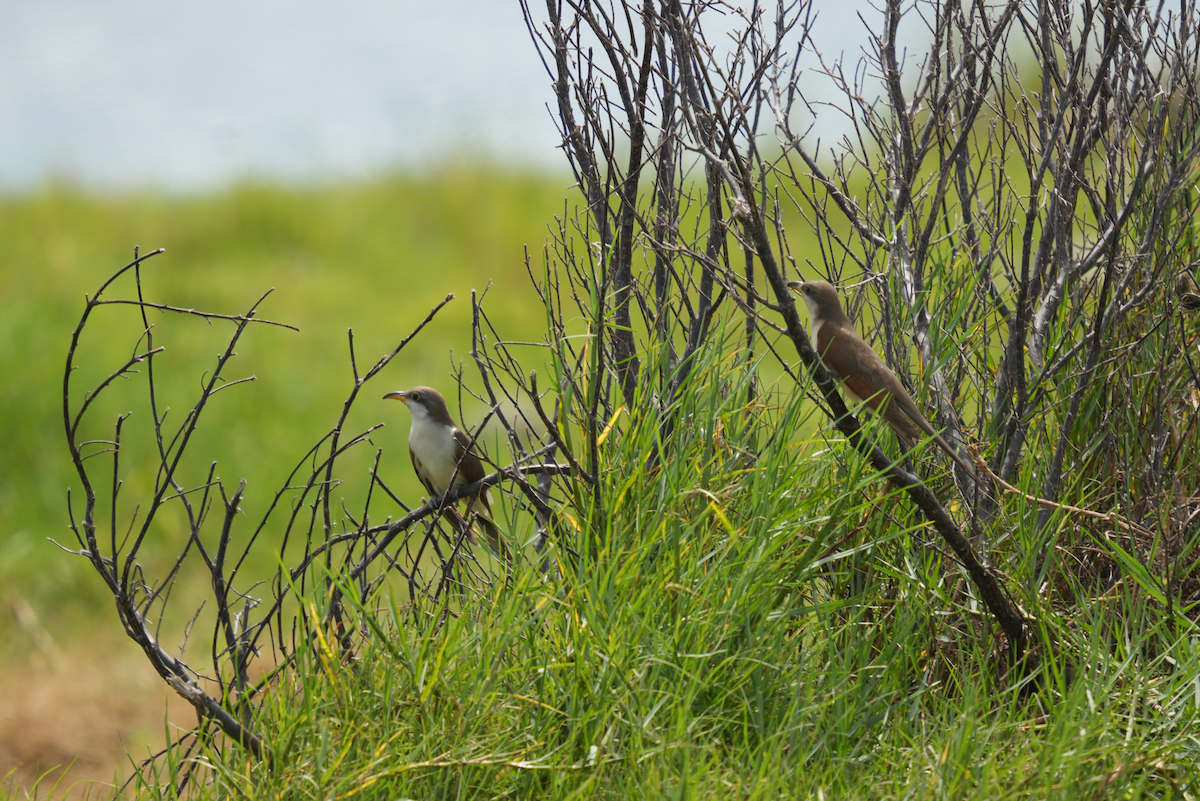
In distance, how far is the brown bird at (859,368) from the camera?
2883 millimetres

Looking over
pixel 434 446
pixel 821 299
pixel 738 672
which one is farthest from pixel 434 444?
pixel 738 672

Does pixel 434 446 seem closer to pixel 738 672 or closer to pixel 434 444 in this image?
pixel 434 444

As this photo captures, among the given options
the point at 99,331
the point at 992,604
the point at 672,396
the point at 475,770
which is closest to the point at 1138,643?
the point at 992,604

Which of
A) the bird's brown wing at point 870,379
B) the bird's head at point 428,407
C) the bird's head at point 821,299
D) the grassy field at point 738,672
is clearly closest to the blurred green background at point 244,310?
the bird's head at point 428,407

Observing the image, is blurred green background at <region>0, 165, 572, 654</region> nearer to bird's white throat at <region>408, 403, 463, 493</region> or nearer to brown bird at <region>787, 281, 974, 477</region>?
bird's white throat at <region>408, 403, 463, 493</region>

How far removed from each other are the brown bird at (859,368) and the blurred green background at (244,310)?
7.18m

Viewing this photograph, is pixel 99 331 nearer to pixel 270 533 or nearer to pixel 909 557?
pixel 270 533

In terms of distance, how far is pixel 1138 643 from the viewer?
8.41 feet

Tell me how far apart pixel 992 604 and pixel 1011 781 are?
0.50m

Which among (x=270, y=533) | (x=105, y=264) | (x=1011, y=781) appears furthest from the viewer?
(x=105, y=264)

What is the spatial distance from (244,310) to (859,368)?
11.8 meters

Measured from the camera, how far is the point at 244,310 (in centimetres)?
1354

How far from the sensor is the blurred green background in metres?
11.0

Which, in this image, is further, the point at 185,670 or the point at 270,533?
the point at 270,533
